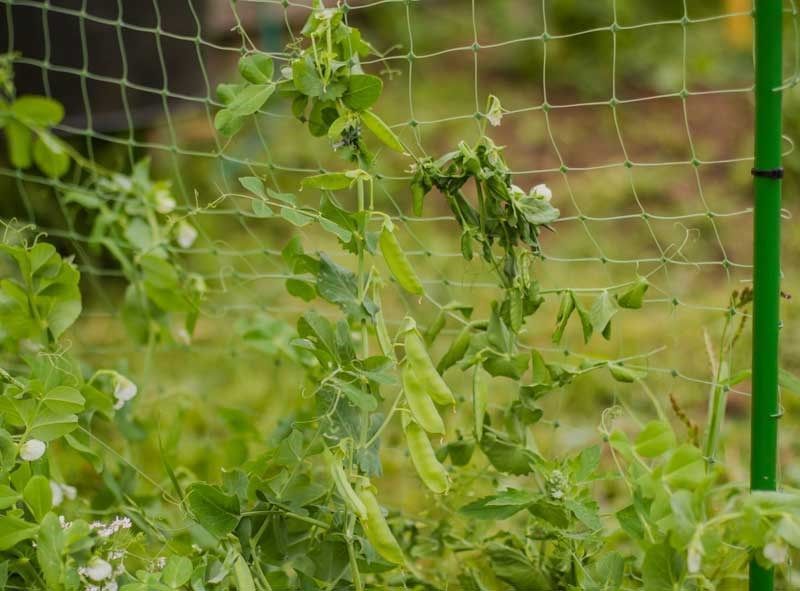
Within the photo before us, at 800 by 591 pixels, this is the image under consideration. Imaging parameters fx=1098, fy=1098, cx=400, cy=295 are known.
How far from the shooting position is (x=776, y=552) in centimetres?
101

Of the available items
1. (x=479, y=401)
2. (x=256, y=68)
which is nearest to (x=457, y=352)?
(x=479, y=401)

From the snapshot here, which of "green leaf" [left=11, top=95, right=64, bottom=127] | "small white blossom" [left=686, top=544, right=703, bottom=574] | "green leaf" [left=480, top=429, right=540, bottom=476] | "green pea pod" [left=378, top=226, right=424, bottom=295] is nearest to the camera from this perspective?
"small white blossom" [left=686, top=544, right=703, bottom=574]

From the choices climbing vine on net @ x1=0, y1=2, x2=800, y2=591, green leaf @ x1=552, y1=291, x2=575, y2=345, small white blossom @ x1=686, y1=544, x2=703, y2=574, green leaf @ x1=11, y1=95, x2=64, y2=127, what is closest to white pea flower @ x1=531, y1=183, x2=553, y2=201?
climbing vine on net @ x1=0, y1=2, x2=800, y2=591

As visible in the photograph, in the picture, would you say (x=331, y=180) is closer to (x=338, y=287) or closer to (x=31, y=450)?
(x=338, y=287)

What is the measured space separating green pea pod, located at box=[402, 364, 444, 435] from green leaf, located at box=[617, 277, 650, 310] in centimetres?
27

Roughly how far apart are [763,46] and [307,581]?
0.79m

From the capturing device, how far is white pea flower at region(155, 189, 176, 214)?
1.74 metres

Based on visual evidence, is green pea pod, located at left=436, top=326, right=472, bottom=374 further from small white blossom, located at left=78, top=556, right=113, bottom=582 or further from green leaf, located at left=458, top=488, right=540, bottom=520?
small white blossom, located at left=78, top=556, right=113, bottom=582

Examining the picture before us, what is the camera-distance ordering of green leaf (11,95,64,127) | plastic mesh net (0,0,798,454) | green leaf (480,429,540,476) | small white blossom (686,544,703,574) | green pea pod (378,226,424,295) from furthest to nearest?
plastic mesh net (0,0,798,454) → green leaf (11,95,64,127) → green leaf (480,429,540,476) → green pea pod (378,226,424,295) → small white blossom (686,544,703,574)

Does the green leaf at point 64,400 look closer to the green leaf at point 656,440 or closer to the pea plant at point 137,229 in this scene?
the pea plant at point 137,229

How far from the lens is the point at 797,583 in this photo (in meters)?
1.61

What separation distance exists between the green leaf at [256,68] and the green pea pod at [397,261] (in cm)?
24

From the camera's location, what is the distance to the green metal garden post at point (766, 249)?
124 cm

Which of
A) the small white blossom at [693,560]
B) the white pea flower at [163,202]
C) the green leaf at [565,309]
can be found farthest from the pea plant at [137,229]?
the small white blossom at [693,560]
